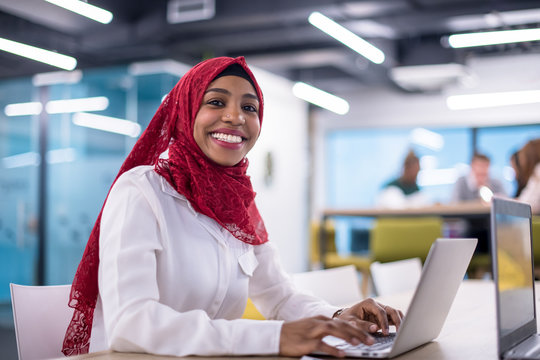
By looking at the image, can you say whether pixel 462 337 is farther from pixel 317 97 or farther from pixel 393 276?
pixel 317 97

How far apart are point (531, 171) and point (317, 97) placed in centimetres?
377

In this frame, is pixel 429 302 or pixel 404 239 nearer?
pixel 429 302

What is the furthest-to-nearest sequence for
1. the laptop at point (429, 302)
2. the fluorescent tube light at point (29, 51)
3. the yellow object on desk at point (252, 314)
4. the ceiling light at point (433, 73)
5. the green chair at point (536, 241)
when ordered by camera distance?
1. the ceiling light at point (433, 73)
2. the fluorescent tube light at point (29, 51)
3. the green chair at point (536, 241)
4. the yellow object on desk at point (252, 314)
5. the laptop at point (429, 302)

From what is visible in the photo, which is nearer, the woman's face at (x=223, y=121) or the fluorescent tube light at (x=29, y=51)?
the woman's face at (x=223, y=121)

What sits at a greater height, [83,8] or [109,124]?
[83,8]

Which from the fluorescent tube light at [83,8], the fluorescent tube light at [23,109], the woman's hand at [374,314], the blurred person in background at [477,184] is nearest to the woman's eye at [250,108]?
the woman's hand at [374,314]

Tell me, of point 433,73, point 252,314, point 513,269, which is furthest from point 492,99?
point 513,269

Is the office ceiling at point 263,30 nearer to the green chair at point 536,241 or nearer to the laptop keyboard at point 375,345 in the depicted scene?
the green chair at point 536,241

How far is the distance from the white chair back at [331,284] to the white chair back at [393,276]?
0.71ft

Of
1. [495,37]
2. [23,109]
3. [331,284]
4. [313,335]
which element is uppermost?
[495,37]

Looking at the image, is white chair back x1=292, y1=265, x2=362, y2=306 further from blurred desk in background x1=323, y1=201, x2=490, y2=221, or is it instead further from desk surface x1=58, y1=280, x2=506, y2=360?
blurred desk in background x1=323, y1=201, x2=490, y2=221

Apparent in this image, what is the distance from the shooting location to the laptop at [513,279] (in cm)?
102

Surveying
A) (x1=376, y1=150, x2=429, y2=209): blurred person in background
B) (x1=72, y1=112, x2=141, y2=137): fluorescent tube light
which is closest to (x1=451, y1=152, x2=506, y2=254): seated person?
(x1=376, y1=150, x2=429, y2=209): blurred person in background

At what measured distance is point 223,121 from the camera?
1547 mm
